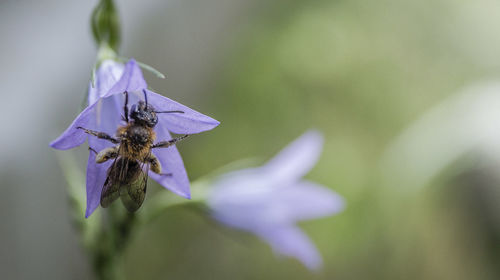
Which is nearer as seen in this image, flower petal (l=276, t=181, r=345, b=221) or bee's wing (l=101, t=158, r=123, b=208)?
bee's wing (l=101, t=158, r=123, b=208)

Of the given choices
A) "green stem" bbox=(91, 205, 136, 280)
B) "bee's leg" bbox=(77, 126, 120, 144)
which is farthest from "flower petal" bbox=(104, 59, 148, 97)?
"green stem" bbox=(91, 205, 136, 280)

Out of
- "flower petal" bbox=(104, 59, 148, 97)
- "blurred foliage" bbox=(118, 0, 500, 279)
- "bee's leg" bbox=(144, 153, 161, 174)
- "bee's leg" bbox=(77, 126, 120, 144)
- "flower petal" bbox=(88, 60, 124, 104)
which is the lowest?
"bee's leg" bbox=(77, 126, 120, 144)

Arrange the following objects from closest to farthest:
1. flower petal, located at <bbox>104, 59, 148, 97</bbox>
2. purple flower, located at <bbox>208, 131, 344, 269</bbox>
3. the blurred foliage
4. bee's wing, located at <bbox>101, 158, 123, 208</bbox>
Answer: flower petal, located at <bbox>104, 59, 148, 97</bbox>, bee's wing, located at <bbox>101, 158, 123, 208</bbox>, purple flower, located at <bbox>208, 131, 344, 269</bbox>, the blurred foliage

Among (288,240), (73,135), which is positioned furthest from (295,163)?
(73,135)

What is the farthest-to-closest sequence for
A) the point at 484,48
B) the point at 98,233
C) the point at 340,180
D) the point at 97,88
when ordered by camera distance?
1. the point at 484,48
2. the point at 340,180
3. the point at 98,233
4. the point at 97,88

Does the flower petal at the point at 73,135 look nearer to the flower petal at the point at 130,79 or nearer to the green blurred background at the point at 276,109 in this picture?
the flower petal at the point at 130,79

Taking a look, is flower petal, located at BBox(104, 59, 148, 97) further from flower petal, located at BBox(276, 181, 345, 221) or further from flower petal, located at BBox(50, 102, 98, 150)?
flower petal, located at BBox(276, 181, 345, 221)

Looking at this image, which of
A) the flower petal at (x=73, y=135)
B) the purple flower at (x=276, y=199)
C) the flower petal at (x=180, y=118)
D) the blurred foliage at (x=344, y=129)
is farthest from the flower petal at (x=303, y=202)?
the blurred foliage at (x=344, y=129)

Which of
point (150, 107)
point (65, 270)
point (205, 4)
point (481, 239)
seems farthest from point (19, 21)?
point (481, 239)

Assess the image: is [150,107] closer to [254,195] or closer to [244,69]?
[254,195]
